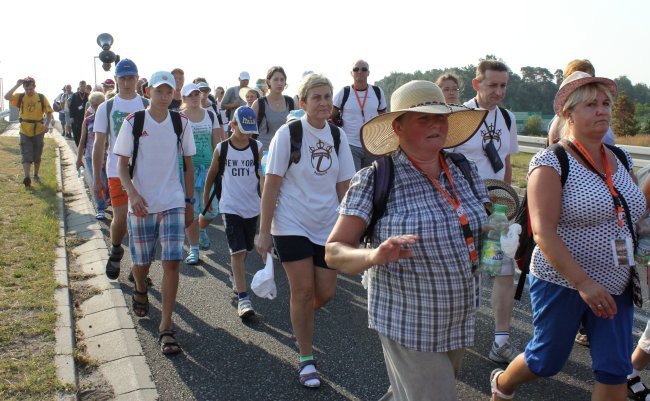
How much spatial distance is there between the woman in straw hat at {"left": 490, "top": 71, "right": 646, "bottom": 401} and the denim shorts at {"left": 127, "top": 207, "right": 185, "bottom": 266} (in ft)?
9.44

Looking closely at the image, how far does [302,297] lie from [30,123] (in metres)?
10.8

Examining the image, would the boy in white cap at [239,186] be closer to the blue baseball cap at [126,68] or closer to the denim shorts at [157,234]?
the denim shorts at [157,234]

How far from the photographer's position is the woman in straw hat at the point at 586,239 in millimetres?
3105

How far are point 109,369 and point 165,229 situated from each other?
1134 mm

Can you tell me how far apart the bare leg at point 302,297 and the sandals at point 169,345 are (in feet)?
3.49

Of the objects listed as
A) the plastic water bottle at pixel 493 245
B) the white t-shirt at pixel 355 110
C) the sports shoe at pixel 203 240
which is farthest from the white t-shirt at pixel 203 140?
the plastic water bottle at pixel 493 245

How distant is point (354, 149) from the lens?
8219 millimetres

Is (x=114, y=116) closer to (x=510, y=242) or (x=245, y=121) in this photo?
(x=245, y=121)

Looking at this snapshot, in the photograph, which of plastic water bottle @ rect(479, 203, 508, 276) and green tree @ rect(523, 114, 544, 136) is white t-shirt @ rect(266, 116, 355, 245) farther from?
green tree @ rect(523, 114, 544, 136)

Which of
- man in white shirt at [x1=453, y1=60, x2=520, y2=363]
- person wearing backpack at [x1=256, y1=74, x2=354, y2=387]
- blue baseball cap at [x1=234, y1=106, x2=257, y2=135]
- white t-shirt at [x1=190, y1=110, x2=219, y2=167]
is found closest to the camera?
person wearing backpack at [x1=256, y1=74, x2=354, y2=387]

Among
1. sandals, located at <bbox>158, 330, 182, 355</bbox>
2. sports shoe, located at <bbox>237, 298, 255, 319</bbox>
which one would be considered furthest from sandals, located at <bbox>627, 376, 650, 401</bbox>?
sandals, located at <bbox>158, 330, 182, 355</bbox>

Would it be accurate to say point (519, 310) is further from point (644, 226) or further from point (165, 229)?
point (165, 229)

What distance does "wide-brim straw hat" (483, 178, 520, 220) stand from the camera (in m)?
3.84

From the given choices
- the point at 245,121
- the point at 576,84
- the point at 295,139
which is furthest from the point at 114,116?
the point at 576,84
